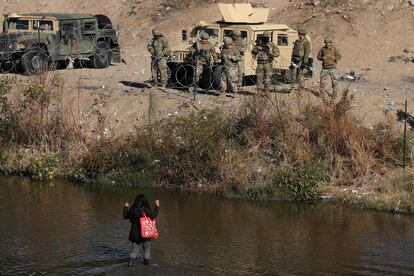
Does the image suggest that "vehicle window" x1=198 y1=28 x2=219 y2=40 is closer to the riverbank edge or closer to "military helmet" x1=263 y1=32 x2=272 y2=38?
"military helmet" x1=263 y1=32 x2=272 y2=38

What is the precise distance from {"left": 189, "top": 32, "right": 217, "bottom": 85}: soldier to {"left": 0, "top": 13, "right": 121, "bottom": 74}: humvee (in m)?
4.81

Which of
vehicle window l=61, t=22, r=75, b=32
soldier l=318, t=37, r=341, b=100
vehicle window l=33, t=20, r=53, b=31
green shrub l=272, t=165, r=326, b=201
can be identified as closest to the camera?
green shrub l=272, t=165, r=326, b=201

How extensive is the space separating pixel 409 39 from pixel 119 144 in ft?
41.9

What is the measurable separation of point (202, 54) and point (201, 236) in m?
7.26

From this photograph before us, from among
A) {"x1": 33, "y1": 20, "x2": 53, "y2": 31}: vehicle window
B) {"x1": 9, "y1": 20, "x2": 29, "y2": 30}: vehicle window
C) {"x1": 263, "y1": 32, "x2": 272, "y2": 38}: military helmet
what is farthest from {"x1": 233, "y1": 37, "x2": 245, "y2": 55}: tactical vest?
{"x1": 9, "y1": 20, "x2": 29, "y2": 30}: vehicle window

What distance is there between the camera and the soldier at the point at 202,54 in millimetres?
21719

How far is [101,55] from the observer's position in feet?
88.5

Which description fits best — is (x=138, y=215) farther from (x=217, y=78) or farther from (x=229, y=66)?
(x=217, y=78)

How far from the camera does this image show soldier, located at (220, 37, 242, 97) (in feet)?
70.3

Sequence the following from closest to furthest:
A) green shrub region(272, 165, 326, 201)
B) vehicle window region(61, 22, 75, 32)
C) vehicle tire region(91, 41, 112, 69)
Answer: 1. green shrub region(272, 165, 326, 201)
2. vehicle window region(61, 22, 75, 32)
3. vehicle tire region(91, 41, 112, 69)

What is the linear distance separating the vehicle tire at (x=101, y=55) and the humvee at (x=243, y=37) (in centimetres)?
389

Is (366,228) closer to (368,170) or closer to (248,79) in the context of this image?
(368,170)

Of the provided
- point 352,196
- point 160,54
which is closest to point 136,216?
point 352,196

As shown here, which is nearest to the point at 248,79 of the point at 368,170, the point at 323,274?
the point at 368,170
